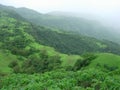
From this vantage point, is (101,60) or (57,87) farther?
(101,60)

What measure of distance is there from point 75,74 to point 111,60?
55.5 meters

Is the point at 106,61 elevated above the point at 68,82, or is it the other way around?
the point at 68,82

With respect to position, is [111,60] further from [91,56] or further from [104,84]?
[104,84]

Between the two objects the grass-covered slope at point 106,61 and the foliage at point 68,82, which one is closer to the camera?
the foliage at point 68,82

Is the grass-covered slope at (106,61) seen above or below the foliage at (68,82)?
below

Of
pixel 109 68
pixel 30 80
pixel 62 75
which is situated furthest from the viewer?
pixel 109 68

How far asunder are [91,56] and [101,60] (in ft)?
29.8

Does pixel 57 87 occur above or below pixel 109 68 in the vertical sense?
above

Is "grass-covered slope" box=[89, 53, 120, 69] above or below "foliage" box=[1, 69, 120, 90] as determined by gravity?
below

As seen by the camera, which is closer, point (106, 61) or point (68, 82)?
point (68, 82)

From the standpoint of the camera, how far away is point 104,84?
110 meters

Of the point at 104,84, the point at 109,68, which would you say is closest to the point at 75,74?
the point at 104,84

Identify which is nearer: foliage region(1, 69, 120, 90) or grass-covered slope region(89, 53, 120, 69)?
foliage region(1, 69, 120, 90)

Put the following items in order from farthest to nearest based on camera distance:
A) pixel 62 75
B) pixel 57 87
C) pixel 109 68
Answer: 1. pixel 109 68
2. pixel 62 75
3. pixel 57 87
